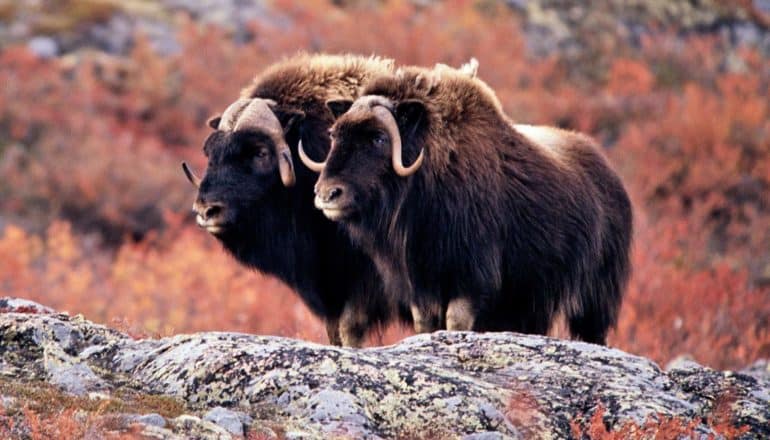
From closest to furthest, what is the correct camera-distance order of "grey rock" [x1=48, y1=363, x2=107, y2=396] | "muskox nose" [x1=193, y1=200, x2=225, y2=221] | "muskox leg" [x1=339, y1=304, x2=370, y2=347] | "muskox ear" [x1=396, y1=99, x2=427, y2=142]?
1. "grey rock" [x1=48, y1=363, x2=107, y2=396]
2. "muskox ear" [x1=396, y1=99, x2=427, y2=142]
3. "muskox nose" [x1=193, y1=200, x2=225, y2=221]
4. "muskox leg" [x1=339, y1=304, x2=370, y2=347]

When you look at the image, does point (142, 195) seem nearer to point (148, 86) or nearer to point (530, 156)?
point (148, 86)

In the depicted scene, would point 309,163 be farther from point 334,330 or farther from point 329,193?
point 334,330

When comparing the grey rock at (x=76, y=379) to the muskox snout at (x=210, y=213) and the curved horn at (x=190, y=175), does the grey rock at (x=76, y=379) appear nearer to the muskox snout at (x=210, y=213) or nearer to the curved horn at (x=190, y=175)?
the muskox snout at (x=210, y=213)

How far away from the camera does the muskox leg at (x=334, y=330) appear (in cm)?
671

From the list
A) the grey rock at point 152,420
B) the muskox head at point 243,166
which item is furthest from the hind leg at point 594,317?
the grey rock at point 152,420

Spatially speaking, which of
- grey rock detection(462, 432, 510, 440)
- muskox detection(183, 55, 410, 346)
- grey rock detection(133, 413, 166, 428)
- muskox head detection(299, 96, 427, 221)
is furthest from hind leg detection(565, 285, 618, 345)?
grey rock detection(133, 413, 166, 428)

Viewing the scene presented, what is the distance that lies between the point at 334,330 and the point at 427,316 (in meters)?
0.80

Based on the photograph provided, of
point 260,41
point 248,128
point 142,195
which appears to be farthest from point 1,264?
point 248,128

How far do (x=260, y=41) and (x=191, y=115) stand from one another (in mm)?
1702

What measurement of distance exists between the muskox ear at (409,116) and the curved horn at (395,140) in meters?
0.08

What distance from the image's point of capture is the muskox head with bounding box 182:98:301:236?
6.25 meters

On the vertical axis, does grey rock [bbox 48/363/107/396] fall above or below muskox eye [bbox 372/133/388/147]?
below

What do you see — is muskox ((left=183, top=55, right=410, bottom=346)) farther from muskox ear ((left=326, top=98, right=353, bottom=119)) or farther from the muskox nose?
muskox ear ((left=326, top=98, right=353, bottom=119))

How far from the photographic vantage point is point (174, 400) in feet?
13.5
